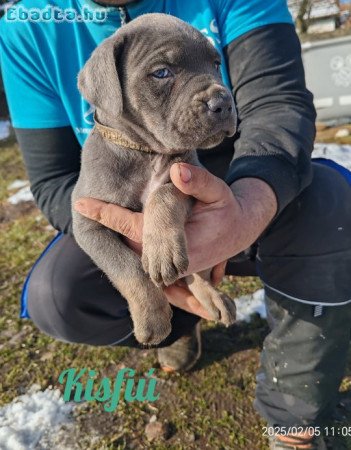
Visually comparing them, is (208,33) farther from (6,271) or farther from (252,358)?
(6,271)

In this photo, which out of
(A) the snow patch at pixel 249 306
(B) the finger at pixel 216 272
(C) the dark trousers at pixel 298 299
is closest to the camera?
(C) the dark trousers at pixel 298 299

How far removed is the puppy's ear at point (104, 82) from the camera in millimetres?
2039

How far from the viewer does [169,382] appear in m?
3.13

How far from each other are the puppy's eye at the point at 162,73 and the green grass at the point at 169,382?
75.8 inches

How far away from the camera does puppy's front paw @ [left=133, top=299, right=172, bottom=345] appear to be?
2.21 meters

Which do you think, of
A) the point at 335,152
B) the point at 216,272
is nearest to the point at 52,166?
the point at 216,272

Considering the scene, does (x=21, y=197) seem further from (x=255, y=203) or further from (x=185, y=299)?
(x=255, y=203)

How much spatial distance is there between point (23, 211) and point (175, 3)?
3859 millimetres

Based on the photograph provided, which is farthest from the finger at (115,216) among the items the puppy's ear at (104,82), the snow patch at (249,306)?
the snow patch at (249,306)

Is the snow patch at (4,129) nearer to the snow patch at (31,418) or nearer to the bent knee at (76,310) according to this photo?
the bent knee at (76,310)

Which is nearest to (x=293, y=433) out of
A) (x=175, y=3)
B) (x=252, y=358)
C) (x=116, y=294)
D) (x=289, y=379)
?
(x=289, y=379)

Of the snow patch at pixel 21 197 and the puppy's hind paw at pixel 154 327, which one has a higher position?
the puppy's hind paw at pixel 154 327

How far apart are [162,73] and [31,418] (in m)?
2.12

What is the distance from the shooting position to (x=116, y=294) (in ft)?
10.1
